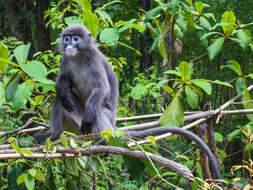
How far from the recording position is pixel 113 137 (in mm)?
1834

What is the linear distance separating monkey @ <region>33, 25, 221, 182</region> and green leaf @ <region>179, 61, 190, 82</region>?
613 mm

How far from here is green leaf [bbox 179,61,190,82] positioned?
A: 2609 mm

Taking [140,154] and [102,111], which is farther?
[102,111]

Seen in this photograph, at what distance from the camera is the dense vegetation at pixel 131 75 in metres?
1.89

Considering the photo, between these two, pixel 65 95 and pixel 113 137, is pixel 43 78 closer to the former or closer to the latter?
pixel 113 137

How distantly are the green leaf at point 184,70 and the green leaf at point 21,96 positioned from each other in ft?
3.83

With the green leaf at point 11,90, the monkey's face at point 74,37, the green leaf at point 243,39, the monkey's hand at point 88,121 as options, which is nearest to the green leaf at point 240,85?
the green leaf at point 243,39

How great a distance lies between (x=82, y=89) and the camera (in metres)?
3.49

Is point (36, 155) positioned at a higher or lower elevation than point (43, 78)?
lower

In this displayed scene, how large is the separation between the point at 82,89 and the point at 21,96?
4.83 feet

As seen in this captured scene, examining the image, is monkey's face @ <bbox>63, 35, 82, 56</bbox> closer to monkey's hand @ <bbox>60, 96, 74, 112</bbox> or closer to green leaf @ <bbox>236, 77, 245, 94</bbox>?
monkey's hand @ <bbox>60, 96, 74, 112</bbox>

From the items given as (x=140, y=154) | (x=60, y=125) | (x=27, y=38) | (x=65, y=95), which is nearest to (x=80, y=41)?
(x=65, y=95)

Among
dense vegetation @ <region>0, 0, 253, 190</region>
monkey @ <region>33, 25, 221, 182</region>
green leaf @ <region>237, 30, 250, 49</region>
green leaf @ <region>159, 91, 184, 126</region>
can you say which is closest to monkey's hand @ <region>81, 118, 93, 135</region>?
monkey @ <region>33, 25, 221, 182</region>

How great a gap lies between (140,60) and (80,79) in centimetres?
518
